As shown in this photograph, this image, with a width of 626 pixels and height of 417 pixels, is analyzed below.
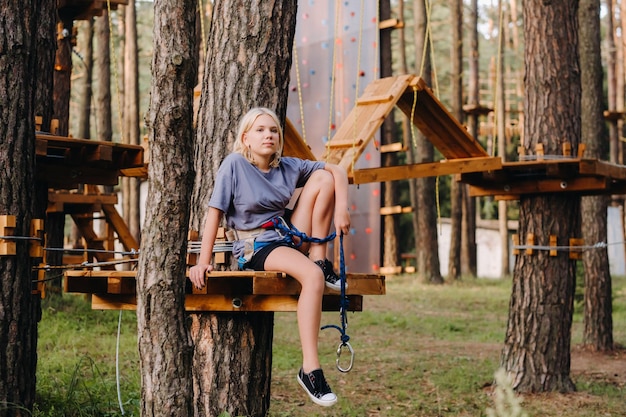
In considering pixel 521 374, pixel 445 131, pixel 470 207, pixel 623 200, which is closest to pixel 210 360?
pixel 445 131

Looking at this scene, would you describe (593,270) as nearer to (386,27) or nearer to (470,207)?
(386,27)

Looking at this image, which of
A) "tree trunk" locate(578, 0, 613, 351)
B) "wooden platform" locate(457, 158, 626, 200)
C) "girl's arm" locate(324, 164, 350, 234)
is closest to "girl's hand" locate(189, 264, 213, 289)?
"girl's arm" locate(324, 164, 350, 234)

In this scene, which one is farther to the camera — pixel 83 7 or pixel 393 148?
pixel 83 7

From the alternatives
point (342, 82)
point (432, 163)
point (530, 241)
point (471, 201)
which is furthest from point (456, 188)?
point (432, 163)

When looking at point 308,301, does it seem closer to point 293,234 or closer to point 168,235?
point 293,234

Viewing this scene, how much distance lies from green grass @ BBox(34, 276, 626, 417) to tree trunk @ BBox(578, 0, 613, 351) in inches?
40.0

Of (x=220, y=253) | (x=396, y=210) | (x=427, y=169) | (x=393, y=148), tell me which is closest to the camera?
(x=220, y=253)

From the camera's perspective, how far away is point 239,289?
477 centimetres

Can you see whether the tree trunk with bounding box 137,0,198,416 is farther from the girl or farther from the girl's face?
the girl's face

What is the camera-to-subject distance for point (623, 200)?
2905 centimetres

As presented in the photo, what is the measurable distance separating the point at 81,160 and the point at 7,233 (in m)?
2.73

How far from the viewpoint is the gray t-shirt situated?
4887 mm

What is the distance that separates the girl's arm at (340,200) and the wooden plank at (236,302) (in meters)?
0.43

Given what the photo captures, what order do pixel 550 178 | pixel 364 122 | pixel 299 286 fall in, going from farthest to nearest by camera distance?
pixel 550 178
pixel 364 122
pixel 299 286
